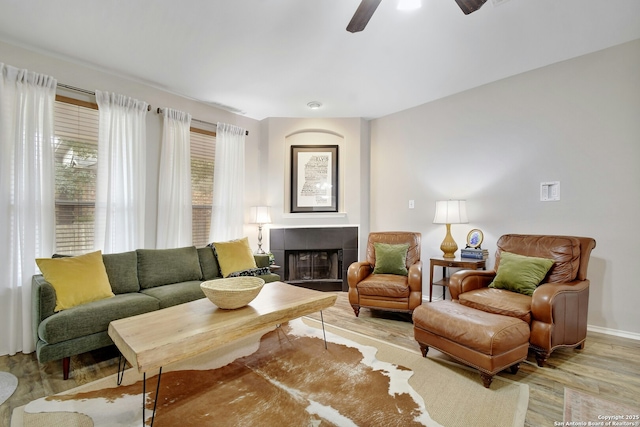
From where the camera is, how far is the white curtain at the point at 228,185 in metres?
4.24

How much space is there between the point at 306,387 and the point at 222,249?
2075 mm

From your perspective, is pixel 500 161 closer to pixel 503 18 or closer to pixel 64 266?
pixel 503 18

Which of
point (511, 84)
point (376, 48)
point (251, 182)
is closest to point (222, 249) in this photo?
point (251, 182)

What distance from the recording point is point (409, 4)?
2.20 metres

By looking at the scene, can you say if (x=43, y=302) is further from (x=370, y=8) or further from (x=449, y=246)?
(x=449, y=246)

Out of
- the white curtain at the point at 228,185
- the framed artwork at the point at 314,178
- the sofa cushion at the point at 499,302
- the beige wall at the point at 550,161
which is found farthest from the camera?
the framed artwork at the point at 314,178

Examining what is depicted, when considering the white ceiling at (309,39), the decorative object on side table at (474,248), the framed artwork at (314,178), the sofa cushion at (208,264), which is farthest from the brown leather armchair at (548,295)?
the sofa cushion at (208,264)

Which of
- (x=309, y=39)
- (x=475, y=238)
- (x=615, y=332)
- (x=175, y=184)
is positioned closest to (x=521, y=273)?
(x=475, y=238)

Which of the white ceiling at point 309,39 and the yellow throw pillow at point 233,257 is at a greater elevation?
the white ceiling at point 309,39

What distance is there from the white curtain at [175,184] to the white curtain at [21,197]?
3.40ft

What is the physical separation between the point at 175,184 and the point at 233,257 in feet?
3.74

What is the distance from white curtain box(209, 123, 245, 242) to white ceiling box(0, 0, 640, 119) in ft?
2.49

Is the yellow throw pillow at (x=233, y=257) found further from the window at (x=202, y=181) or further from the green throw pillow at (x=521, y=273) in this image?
the green throw pillow at (x=521, y=273)

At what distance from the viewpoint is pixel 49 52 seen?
2.87 meters
